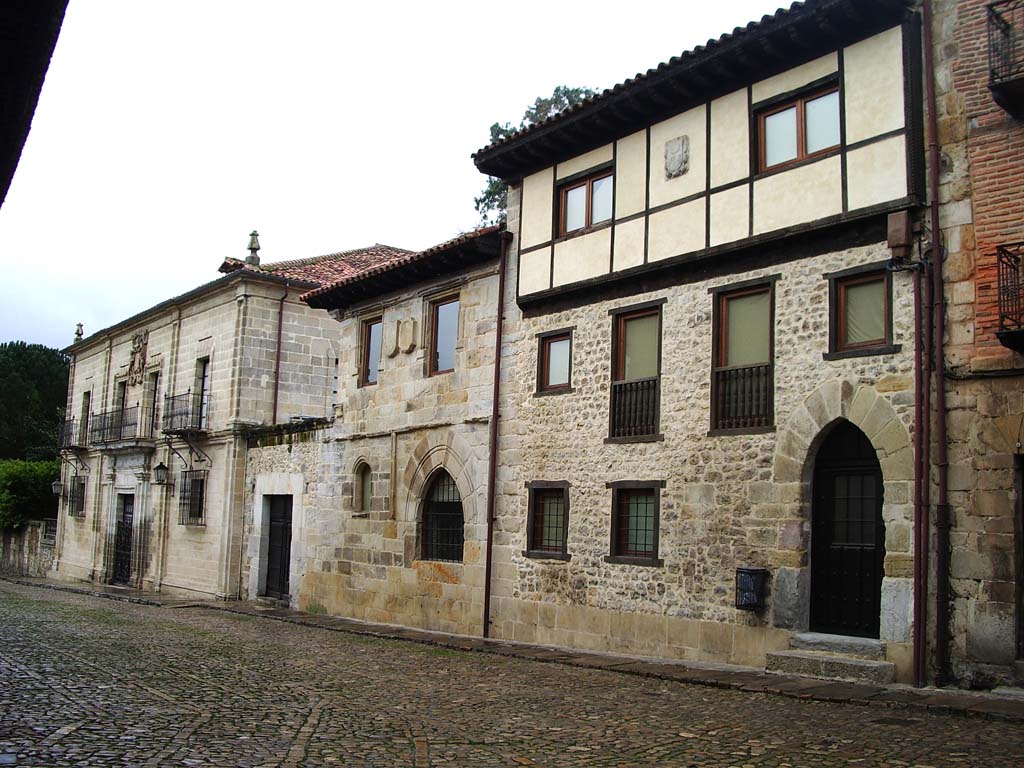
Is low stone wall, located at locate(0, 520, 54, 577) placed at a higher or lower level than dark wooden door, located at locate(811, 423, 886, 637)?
lower

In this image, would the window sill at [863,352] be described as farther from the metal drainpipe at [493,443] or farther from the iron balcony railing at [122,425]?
the iron balcony railing at [122,425]

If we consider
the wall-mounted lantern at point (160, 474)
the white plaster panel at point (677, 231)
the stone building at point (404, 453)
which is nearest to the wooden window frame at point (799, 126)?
the white plaster panel at point (677, 231)

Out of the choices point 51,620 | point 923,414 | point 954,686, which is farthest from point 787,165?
point 51,620

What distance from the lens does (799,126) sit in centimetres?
1392

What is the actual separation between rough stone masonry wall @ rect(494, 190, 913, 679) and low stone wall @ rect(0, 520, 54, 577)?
28.7 metres

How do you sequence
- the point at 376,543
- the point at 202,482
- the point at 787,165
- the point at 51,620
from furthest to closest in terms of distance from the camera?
the point at 202,482 < the point at 376,543 < the point at 51,620 < the point at 787,165

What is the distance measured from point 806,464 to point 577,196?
6298mm

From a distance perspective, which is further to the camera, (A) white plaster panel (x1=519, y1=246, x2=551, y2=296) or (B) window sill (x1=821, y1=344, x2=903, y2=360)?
(A) white plaster panel (x1=519, y1=246, x2=551, y2=296)

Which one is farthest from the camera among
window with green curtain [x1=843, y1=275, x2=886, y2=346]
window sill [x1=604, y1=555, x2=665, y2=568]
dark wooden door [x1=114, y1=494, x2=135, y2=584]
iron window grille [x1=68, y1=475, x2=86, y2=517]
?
iron window grille [x1=68, y1=475, x2=86, y2=517]

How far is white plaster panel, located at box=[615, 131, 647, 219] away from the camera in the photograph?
16.0 meters

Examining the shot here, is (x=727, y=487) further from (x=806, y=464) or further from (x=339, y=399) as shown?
(x=339, y=399)

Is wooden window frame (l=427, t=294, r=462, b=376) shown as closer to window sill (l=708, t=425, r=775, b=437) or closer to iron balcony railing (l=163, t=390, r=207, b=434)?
window sill (l=708, t=425, r=775, b=437)

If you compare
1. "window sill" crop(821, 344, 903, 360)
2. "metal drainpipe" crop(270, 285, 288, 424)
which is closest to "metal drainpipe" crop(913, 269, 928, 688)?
"window sill" crop(821, 344, 903, 360)

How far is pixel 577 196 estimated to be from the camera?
683 inches
